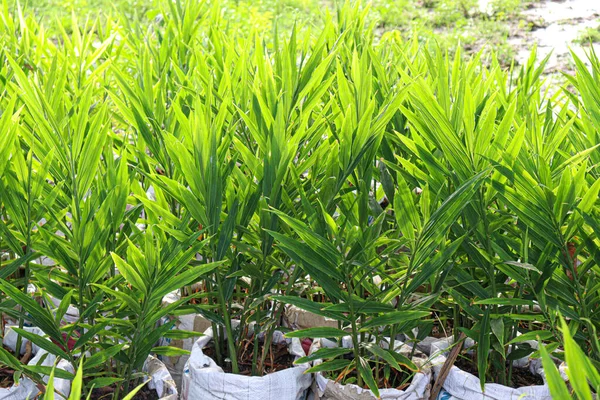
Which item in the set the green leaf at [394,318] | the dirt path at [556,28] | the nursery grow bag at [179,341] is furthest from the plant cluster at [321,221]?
the dirt path at [556,28]

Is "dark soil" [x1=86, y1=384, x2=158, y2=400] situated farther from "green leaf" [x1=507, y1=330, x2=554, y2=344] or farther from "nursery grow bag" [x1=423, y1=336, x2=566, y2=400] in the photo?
"green leaf" [x1=507, y1=330, x2=554, y2=344]

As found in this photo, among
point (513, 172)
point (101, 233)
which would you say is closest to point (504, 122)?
point (513, 172)

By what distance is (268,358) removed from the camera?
1158 millimetres

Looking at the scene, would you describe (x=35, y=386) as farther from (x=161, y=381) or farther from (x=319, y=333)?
(x=319, y=333)

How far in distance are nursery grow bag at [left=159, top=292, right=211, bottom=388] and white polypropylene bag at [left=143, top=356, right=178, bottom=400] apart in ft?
0.40

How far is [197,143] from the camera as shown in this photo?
0.94 metres

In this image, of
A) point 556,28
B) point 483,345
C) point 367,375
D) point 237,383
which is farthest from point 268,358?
point 556,28

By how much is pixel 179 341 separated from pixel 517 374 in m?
0.55

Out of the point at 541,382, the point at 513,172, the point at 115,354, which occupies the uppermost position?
the point at 513,172

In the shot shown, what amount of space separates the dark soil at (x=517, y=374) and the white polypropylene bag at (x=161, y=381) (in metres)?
0.42

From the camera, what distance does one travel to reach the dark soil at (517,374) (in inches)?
43.9

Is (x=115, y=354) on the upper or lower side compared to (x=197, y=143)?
lower

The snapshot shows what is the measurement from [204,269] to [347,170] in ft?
0.73

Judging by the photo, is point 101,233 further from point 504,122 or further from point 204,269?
point 504,122
